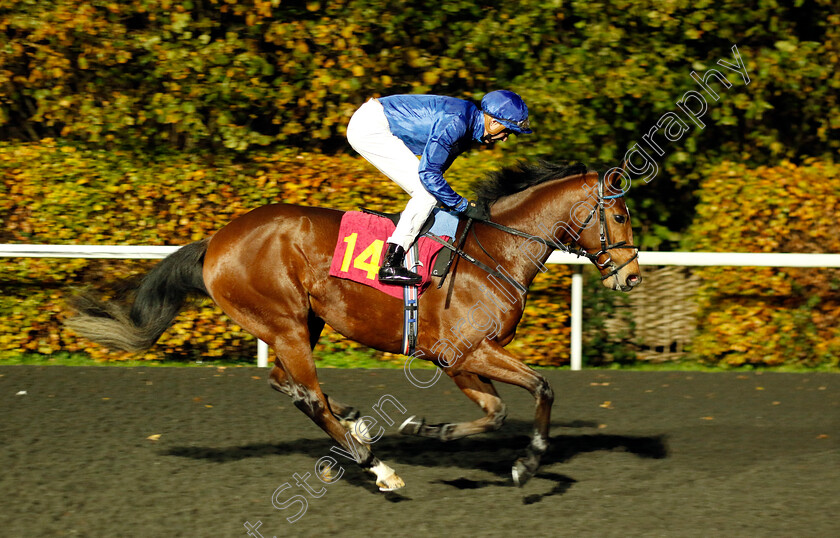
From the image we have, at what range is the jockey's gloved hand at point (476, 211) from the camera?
501 cm

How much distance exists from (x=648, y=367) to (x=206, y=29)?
205 inches

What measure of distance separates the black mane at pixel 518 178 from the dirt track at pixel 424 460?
150 cm

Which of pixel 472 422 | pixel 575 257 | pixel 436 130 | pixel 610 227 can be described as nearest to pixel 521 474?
pixel 472 422

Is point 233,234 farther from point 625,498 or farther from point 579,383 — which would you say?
point 579,383

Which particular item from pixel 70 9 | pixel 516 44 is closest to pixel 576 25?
pixel 516 44

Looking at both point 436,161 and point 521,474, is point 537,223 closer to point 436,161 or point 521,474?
point 436,161

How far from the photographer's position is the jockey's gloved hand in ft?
16.4

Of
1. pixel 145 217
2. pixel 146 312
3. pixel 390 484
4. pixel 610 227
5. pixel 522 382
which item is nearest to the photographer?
pixel 390 484

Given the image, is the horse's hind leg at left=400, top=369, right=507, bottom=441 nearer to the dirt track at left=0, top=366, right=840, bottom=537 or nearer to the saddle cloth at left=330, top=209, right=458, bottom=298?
the dirt track at left=0, top=366, right=840, bottom=537

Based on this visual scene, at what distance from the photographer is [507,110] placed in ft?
15.7

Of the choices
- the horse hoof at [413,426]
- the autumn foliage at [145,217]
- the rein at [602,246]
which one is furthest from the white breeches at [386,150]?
the autumn foliage at [145,217]

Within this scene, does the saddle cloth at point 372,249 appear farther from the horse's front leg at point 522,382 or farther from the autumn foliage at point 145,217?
the autumn foliage at point 145,217

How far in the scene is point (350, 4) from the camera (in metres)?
9.00

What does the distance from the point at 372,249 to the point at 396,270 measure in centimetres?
21
